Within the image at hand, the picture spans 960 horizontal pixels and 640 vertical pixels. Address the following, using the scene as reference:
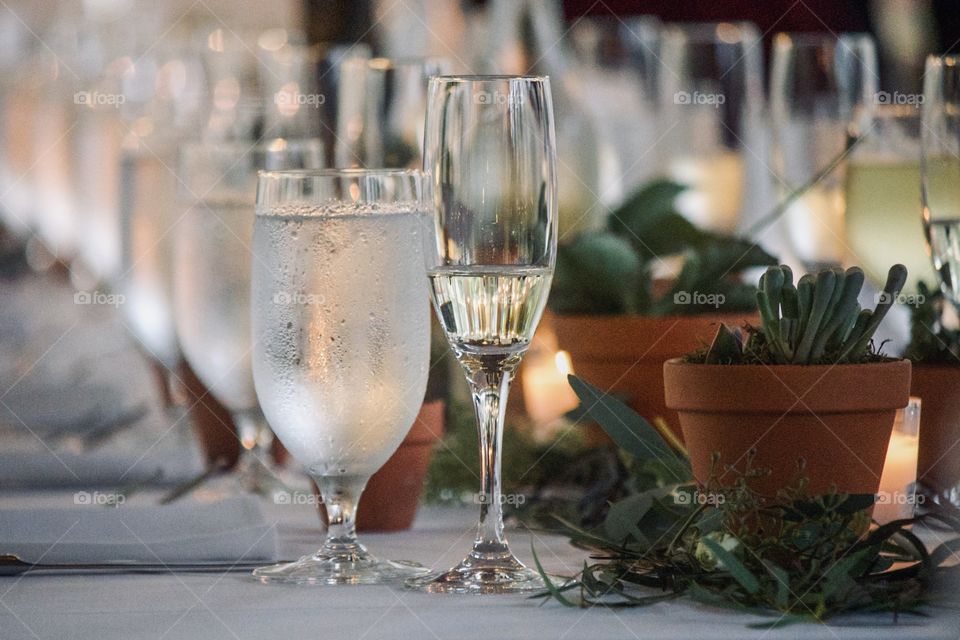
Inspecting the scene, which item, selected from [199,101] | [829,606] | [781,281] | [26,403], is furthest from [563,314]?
[199,101]

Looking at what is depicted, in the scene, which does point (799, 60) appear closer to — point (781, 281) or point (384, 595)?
point (781, 281)

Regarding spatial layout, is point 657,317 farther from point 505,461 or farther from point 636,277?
point 505,461

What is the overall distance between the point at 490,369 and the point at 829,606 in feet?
0.76

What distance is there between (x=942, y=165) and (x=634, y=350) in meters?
0.25

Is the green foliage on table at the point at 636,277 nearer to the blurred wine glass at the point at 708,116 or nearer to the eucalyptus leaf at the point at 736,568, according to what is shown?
the eucalyptus leaf at the point at 736,568

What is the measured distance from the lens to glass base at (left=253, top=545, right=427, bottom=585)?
77 centimetres

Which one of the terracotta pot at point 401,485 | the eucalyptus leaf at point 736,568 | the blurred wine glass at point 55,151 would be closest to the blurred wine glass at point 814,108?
the terracotta pot at point 401,485

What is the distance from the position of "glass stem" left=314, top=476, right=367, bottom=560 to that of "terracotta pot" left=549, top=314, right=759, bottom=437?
0.27m

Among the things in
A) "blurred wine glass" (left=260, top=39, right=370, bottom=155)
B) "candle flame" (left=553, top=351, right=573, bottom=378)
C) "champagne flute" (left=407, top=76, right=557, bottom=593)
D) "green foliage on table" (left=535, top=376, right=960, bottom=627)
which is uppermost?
"blurred wine glass" (left=260, top=39, right=370, bottom=155)

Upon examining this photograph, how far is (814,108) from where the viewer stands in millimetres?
1411

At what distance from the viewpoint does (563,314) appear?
3.55 ft

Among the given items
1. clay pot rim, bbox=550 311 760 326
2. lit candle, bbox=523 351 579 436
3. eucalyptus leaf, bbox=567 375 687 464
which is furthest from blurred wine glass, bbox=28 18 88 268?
eucalyptus leaf, bbox=567 375 687 464

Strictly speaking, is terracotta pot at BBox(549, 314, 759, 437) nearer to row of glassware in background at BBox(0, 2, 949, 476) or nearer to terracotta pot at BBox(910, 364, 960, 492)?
terracotta pot at BBox(910, 364, 960, 492)

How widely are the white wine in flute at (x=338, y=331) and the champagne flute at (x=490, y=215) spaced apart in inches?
2.1
